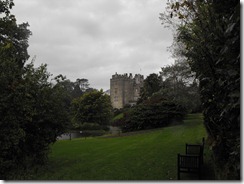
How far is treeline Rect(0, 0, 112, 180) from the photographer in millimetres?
7035

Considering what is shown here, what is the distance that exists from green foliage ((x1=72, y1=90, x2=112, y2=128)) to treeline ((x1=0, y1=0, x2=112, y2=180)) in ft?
95.3

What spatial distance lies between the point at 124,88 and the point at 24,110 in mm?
61552

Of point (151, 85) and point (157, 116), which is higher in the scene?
point (151, 85)

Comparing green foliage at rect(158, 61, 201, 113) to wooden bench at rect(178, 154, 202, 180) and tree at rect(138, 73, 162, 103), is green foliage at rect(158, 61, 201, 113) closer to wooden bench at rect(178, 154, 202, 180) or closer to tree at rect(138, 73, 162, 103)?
wooden bench at rect(178, 154, 202, 180)

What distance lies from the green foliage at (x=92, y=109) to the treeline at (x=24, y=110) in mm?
29041

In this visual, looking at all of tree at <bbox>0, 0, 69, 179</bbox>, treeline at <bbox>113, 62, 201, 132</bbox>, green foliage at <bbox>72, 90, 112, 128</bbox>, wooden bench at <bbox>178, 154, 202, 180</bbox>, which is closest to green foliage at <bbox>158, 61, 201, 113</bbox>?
treeline at <bbox>113, 62, 201, 132</bbox>

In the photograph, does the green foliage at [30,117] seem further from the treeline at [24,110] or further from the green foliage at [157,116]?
the green foliage at [157,116]

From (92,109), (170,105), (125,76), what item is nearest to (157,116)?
(170,105)

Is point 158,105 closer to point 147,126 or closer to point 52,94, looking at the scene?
point 147,126

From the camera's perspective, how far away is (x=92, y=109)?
40.6 m

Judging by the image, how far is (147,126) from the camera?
2617cm

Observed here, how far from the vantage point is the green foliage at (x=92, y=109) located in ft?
132

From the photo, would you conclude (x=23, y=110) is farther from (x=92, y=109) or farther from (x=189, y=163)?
(x=92, y=109)

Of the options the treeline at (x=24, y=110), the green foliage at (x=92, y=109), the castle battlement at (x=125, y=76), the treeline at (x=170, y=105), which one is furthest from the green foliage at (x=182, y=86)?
the castle battlement at (x=125, y=76)
